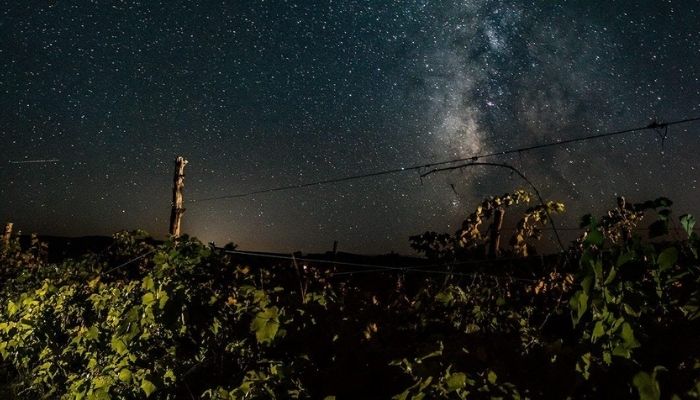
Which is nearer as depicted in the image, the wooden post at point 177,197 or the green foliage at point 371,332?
the green foliage at point 371,332

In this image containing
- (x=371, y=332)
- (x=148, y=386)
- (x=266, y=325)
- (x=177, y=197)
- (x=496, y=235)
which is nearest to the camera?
(x=266, y=325)

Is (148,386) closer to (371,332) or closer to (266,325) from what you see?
(266,325)

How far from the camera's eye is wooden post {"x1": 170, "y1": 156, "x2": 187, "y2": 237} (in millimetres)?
10008

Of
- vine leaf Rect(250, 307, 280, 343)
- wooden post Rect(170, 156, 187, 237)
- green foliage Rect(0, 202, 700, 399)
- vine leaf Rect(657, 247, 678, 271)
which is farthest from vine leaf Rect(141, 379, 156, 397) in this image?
wooden post Rect(170, 156, 187, 237)

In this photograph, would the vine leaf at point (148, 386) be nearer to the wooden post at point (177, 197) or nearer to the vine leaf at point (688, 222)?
the vine leaf at point (688, 222)

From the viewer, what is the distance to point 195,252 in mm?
4562

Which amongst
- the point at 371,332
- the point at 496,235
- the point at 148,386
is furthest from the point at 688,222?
the point at 496,235

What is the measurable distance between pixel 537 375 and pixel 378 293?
5.95 meters

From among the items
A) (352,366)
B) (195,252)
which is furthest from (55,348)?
(352,366)

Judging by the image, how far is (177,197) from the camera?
10.1m

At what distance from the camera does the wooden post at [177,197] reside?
1001 centimetres

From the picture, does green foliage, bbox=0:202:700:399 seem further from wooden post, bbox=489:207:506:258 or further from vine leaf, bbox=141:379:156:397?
wooden post, bbox=489:207:506:258

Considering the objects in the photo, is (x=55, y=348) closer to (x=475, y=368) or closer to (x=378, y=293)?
(x=378, y=293)

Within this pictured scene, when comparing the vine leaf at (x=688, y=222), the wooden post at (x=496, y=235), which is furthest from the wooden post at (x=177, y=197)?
the vine leaf at (x=688, y=222)
